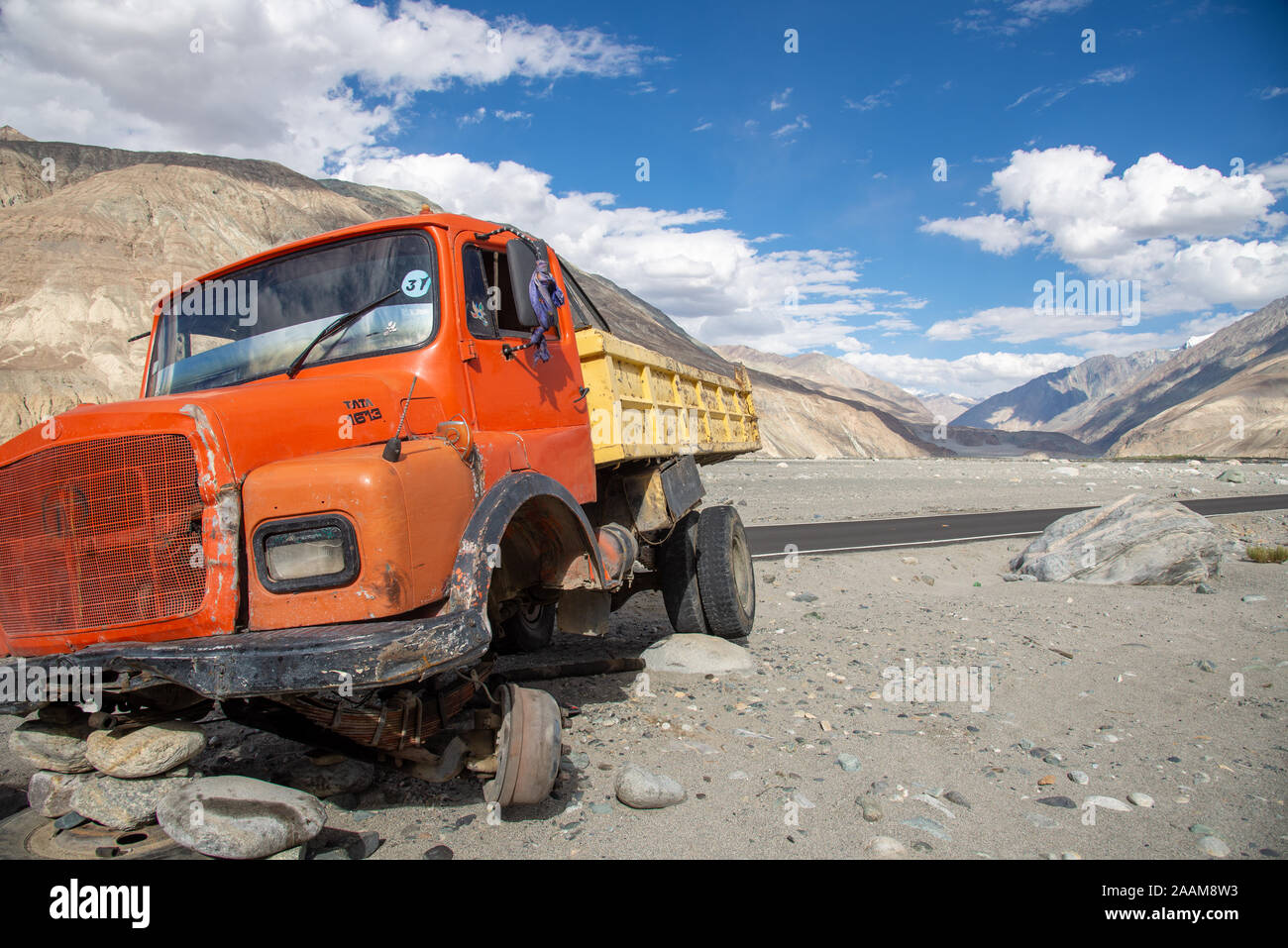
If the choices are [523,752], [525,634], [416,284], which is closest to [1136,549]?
[525,634]

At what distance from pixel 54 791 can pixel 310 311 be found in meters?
2.21

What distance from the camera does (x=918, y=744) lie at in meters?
4.16

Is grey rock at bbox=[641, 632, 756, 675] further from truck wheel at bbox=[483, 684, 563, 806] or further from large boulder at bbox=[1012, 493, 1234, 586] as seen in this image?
large boulder at bbox=[1012, 493, 1234, 586]

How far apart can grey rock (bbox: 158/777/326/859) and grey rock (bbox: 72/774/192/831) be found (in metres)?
0.06

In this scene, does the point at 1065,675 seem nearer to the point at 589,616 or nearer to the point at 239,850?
the point at 589,616

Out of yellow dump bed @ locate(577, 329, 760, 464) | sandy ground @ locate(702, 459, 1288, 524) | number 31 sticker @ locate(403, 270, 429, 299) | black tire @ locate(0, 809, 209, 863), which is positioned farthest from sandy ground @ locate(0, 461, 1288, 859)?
sandy ground @ locate(702, 459, 1288, 524)

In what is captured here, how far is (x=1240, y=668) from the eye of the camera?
5387 millimetres

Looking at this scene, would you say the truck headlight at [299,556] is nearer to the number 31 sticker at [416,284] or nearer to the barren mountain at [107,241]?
the number 31 sticker at [416,284]

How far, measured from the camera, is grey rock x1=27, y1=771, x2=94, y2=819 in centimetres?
293

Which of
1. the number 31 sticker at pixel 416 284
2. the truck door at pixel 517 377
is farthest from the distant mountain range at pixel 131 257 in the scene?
the number 31 sticker at pixel 416 284
